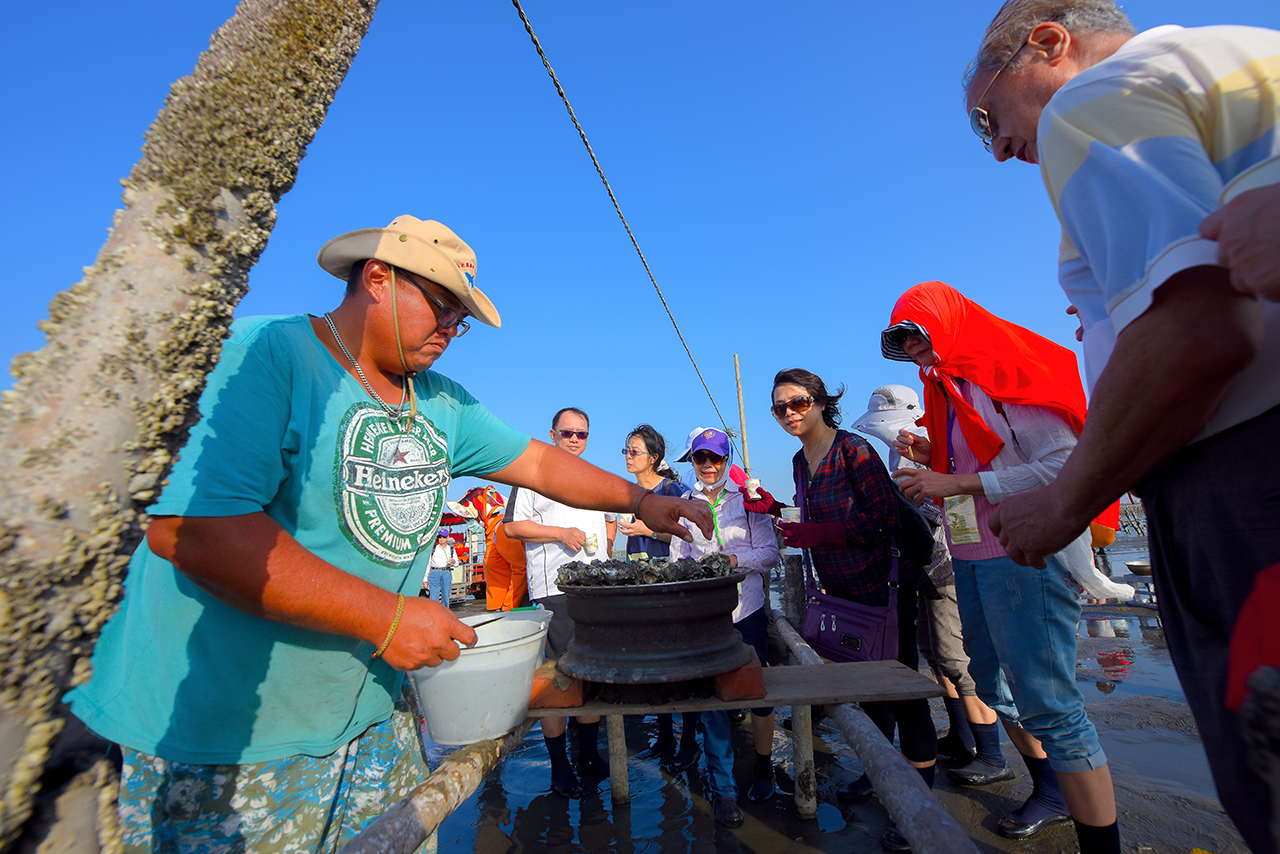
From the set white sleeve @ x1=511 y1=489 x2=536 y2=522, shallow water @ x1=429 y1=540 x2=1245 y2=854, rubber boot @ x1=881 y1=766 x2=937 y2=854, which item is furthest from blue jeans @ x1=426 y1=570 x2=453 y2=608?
rubber boot @ x1=881 y1=766 x2=937 y2=854

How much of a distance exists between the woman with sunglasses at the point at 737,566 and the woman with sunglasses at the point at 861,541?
491 millimetres

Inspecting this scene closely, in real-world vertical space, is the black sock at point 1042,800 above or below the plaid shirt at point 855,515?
below

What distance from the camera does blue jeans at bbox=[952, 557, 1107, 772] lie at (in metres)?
2.35

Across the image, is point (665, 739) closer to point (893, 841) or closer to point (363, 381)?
point (893, 841)

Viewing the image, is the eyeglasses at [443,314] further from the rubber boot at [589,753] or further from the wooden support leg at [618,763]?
the rubber boot at [589,753]

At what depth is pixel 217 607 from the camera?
5.15 feet

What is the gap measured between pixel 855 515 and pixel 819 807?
6.45 feet

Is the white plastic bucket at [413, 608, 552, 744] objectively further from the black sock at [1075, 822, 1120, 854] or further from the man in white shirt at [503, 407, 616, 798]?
the man in white shirt at [503, 407, 616, 798]

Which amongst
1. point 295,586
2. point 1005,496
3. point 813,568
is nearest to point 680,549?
point 813,568

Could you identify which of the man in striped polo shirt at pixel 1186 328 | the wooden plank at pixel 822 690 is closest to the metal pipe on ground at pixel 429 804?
the wooden plank at pixel 822 690

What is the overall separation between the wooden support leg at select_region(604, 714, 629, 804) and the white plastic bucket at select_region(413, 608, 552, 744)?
2.08m

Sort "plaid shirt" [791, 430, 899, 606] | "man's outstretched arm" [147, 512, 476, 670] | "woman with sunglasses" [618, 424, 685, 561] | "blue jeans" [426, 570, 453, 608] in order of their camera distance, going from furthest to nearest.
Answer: "blue jeans" [426, 570, 453, 608]
"woman with sunglasses" [618, 424, 685, 561]
"plaid shirt" [791, 430, 899, 606]
"man's outstretched arm" [147, 512, 476, 670]

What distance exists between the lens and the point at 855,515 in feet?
11.3

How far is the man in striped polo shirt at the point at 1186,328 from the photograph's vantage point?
0.92 m
